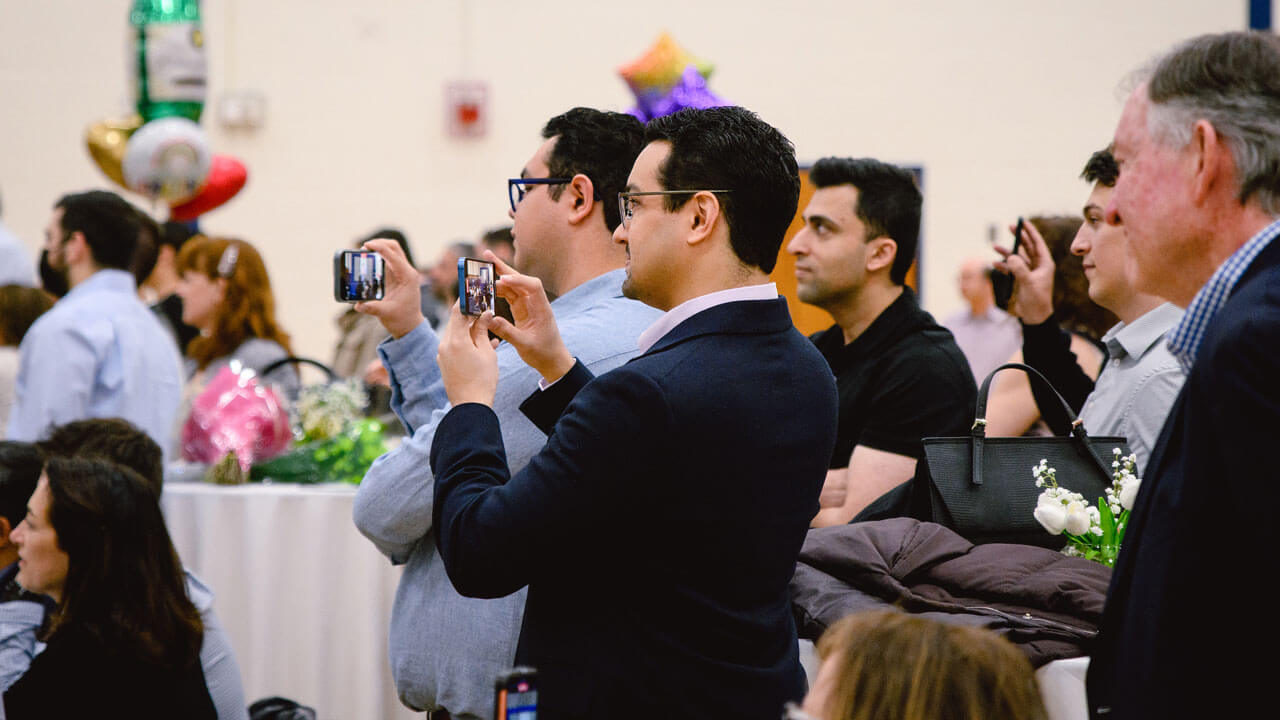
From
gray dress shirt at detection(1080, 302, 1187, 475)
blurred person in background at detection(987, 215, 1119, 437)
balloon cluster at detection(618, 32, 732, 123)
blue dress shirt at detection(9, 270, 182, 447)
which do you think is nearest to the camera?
gray dress shirt at detection(1080, 302, 1187, 475)

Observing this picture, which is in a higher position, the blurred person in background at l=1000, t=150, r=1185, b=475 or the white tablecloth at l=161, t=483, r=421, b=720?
the blurred person in background at l=1000, t=150, r=1185, b=475

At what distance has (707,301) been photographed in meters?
1.38

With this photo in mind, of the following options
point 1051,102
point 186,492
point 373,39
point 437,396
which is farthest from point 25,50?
point 437,396

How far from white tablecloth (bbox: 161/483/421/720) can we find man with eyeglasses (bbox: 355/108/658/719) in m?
1.32

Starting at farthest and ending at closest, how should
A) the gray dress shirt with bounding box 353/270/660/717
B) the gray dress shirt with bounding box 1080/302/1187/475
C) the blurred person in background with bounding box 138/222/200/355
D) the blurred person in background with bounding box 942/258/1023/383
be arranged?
the blurred person in background with bounding box 942/258/1023/383
the blurred person in background with bounding box 138/222/200/355
the gray dress shirt with bounding box 1080/302/1187/475
the gray dress shirt with bounding box 353/270/660/717

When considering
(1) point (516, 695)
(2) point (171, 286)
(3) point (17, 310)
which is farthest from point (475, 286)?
(2) point (171, 286)

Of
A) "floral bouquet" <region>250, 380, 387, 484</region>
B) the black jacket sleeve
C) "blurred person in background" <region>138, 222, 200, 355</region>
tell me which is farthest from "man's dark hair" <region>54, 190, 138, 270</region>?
the black jacket sleeve

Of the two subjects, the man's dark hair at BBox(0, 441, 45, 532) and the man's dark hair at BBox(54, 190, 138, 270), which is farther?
the man's dark hair at BBox(54, 190, 138, 270)

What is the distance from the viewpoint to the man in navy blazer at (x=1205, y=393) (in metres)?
0.94

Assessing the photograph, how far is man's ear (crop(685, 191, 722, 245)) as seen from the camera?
4.59ft

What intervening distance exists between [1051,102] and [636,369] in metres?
6.41

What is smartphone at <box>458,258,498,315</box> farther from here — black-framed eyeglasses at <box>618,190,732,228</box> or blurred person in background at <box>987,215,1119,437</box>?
blurred person in background at <box>987,215,1119,437</box>

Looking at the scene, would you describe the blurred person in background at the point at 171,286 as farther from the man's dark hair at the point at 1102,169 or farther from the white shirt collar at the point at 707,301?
the white shirt collar at the point at 707,301

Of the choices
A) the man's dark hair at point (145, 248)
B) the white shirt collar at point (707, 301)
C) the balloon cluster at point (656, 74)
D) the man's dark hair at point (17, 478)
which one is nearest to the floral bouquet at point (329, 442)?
the man's dark hair at point (145, 248)
